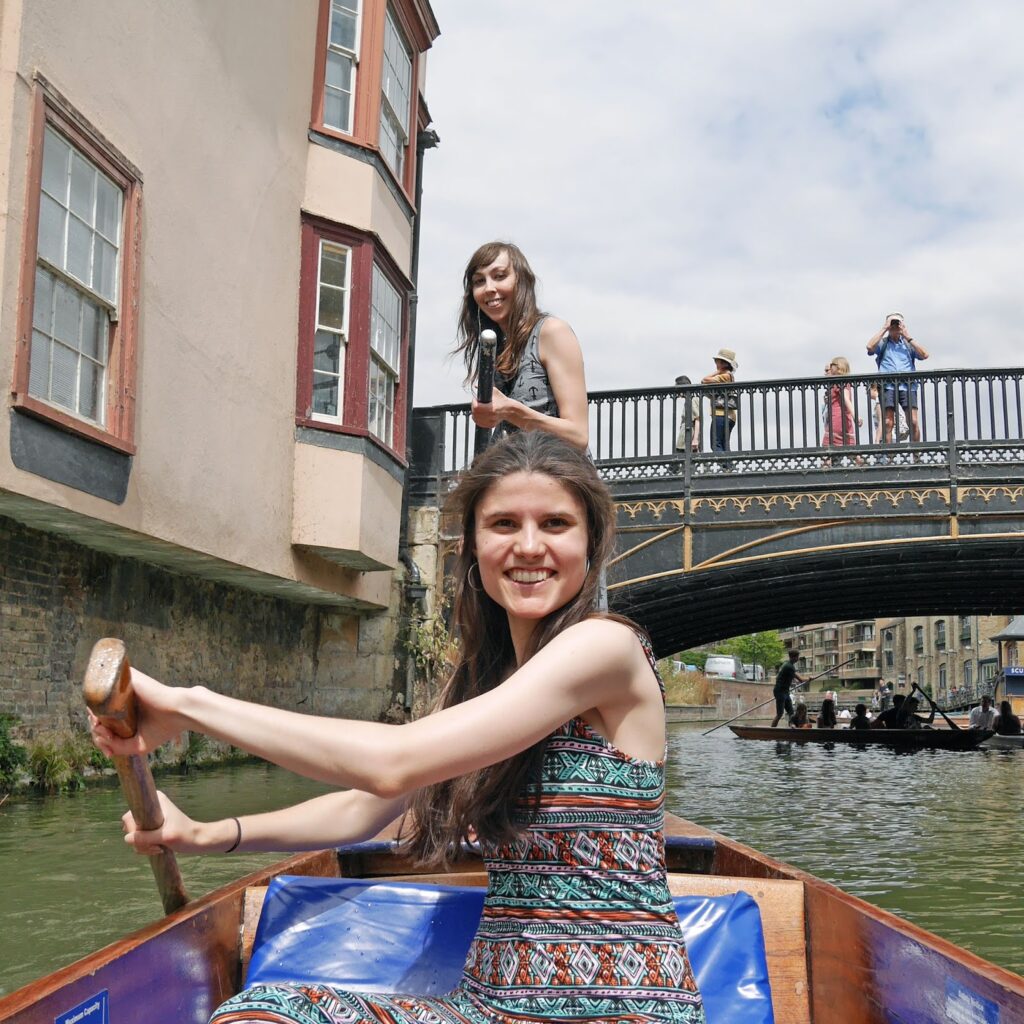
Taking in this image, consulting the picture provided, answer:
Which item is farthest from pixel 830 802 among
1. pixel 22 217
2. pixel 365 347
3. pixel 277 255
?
pixel 22 217

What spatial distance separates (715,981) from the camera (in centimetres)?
185

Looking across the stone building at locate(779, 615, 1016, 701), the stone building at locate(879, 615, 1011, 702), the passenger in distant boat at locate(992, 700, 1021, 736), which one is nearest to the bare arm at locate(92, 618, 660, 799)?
the passenger in distant boat at locate(992, 700, 1021, 736)

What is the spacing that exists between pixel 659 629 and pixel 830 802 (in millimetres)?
8974

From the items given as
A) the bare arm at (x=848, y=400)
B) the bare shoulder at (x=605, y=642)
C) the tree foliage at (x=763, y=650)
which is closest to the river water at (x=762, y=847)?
the bare shoulder at (x=605, y=642)

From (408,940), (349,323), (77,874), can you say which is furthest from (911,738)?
(408,940)

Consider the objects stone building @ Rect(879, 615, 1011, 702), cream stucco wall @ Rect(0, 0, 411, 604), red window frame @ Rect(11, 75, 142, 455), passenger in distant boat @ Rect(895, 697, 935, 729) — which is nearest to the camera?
red window frame @ Rect(11, 75, 142, 455)

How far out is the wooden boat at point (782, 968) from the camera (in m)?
1.50

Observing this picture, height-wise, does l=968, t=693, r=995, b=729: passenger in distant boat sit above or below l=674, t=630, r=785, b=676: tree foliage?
below

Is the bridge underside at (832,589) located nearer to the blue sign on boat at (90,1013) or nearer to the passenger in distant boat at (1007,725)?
the passenger in distant boat at (1007,725)

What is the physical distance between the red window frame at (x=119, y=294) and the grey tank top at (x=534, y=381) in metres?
3.44

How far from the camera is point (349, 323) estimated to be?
9328mm

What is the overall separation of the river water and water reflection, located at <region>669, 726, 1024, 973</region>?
0.05 ft

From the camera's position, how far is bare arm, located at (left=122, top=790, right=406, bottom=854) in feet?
5.55

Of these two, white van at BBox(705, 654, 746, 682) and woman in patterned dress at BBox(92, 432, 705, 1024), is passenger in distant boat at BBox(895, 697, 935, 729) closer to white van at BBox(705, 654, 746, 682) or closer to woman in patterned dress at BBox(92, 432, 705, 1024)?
woman in patterned dress at BBox(92, 432, 705, 1024)
